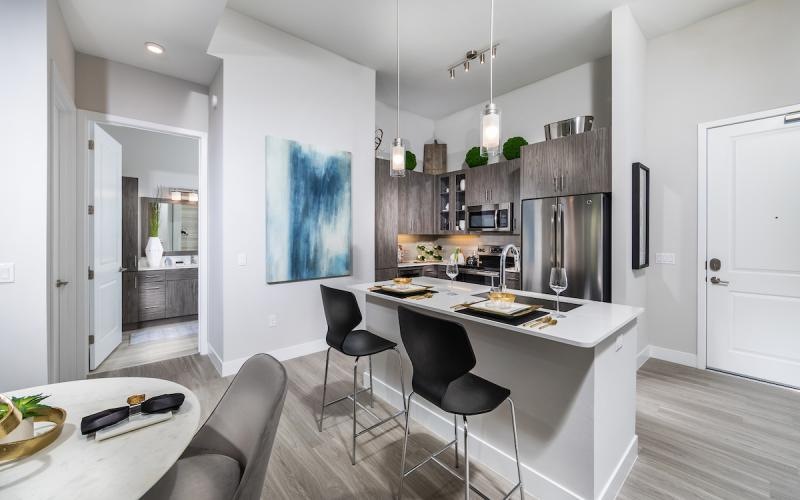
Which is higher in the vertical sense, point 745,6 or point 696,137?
point 745,6

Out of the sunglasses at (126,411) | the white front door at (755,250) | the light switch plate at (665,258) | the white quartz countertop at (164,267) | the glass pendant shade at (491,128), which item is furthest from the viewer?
the white quartz countertop at (164,267)

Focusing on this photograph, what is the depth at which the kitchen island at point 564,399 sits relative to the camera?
154cm

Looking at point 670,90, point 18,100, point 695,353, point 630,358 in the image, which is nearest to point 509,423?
point 630,358

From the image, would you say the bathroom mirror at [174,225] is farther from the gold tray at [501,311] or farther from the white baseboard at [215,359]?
the gold tray at [501,311]

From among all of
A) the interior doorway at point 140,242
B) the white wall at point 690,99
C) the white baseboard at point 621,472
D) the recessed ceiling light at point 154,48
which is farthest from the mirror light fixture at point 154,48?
the white wall at point 690,99

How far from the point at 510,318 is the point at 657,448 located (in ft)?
4.89

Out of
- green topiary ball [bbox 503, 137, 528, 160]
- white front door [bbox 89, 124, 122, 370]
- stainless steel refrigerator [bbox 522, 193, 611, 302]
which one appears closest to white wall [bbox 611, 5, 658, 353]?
stainless steel refrigerator [bbox 522, 193, 611, 302]

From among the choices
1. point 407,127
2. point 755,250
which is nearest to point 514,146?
point 407,127

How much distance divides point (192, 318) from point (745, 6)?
7.48 meters

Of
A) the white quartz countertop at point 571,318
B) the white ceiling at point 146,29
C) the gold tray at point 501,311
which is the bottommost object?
the white quartz countertop at point 571,318

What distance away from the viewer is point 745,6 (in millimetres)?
3025

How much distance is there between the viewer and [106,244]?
3.42 meters

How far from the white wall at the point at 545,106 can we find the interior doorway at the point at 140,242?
382cm

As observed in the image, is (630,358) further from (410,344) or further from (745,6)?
(745,6)
